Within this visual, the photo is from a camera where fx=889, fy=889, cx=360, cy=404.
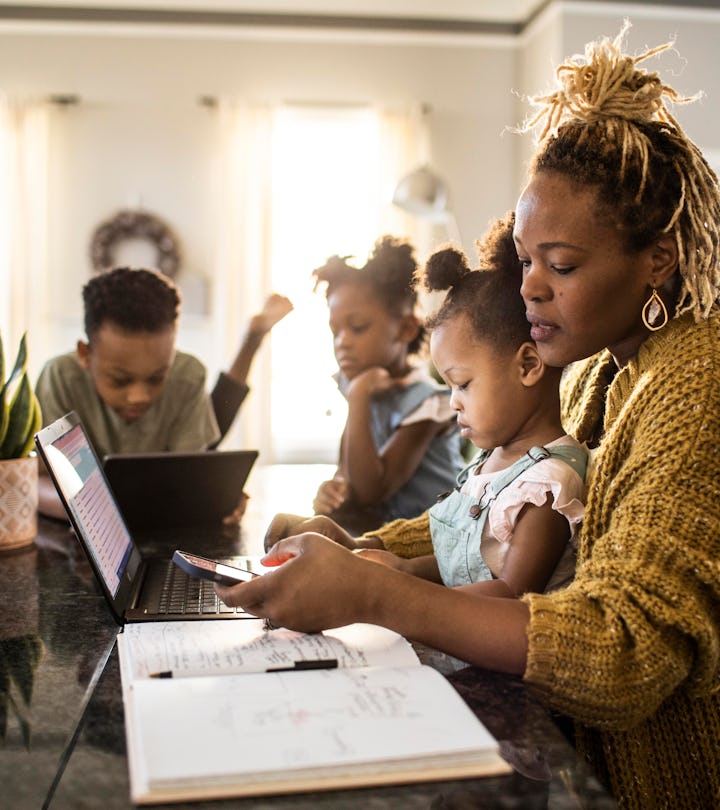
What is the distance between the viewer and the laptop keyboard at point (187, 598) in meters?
1.10

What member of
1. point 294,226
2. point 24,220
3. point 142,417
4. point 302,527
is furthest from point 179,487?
point 24,220

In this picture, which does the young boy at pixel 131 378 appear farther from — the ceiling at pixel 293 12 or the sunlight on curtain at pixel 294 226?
the ceiling at pixel 293 12

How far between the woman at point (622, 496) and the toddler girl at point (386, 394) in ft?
3.35

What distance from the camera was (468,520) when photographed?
3.90ft

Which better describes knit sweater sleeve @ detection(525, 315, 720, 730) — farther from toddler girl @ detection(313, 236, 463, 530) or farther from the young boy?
the young boy

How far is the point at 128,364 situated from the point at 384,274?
654 millimetres

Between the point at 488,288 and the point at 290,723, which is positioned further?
the point at 488,288

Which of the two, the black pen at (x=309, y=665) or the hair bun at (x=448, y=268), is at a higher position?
the hair bun at (x=448, y=268)

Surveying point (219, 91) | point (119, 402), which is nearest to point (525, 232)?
point (119, 402)

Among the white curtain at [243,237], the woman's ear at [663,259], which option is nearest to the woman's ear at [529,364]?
the woman's ear at [663,259]

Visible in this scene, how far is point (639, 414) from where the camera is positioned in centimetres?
98

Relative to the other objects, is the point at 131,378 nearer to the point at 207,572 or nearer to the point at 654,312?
the point at 207,572

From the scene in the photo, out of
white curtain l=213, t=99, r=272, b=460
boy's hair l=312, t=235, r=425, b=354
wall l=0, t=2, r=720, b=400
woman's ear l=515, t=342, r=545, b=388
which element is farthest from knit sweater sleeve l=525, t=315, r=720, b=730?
wall l=0, t=2, r=720, b=400

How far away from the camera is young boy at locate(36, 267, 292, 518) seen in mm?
2125
